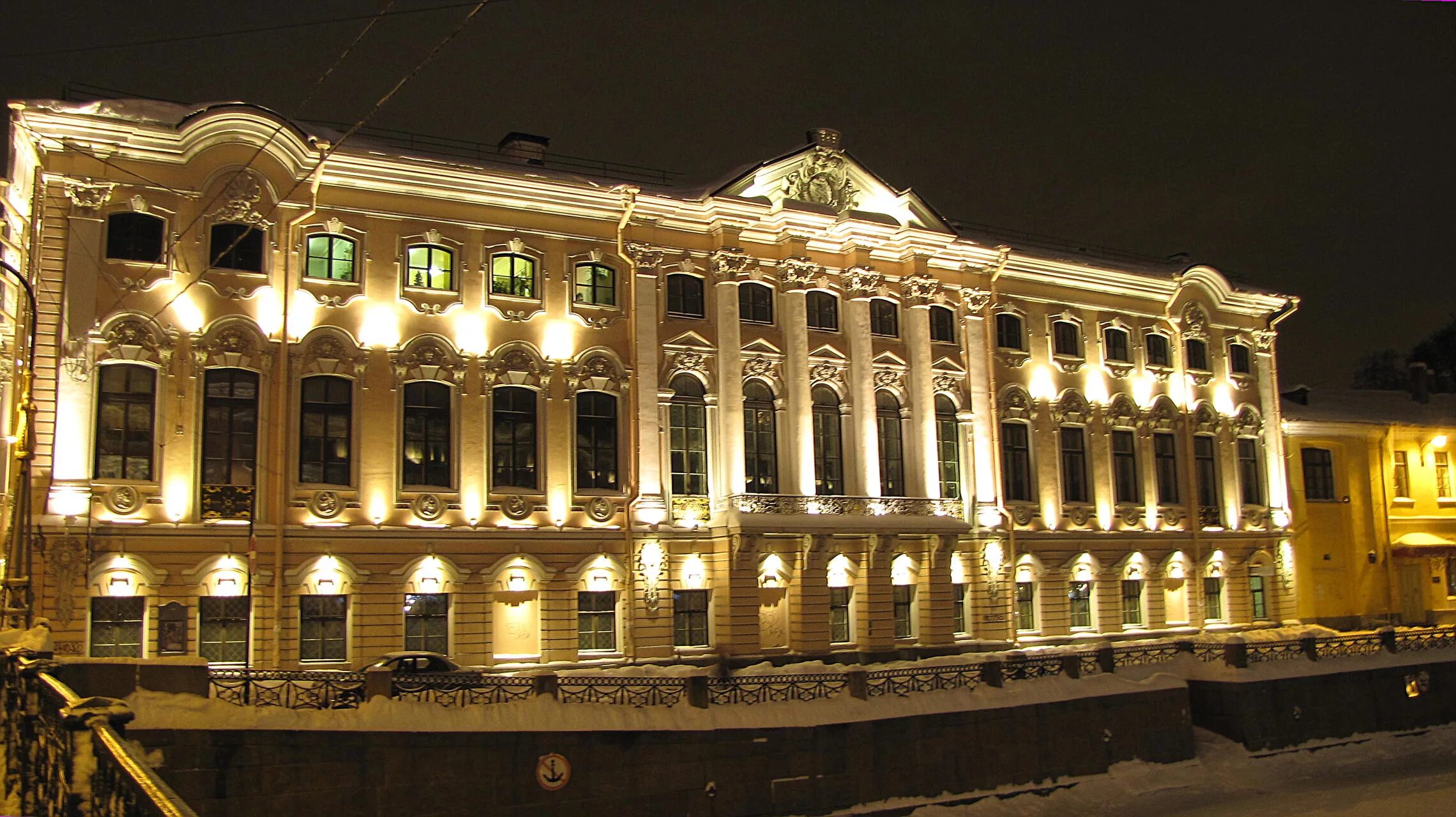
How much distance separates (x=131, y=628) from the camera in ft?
71.7

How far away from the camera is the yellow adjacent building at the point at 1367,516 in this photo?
124ft

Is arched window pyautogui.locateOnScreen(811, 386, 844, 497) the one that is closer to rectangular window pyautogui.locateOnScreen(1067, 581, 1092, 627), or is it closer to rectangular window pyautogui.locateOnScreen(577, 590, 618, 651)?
rectangular window pyautogui.locateOnScreen(577, 590, 618, 651)

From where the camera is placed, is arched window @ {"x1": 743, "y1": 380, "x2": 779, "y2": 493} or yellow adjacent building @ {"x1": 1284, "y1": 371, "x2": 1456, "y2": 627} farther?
yellow adjacent building @ {"x1": 1284, "y1": 371, "x2": 1456, "y2": 627}

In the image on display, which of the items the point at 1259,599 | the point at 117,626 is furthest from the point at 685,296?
the point at 1259,599

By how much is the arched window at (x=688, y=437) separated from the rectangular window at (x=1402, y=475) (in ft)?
80.9

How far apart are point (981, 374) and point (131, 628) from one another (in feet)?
66.5

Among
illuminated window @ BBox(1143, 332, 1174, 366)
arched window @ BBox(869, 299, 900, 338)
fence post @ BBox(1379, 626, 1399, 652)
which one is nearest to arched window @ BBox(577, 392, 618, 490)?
arched window @ BBox(869, 299, 900, 338)

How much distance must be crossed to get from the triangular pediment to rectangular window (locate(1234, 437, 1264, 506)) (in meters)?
12.4

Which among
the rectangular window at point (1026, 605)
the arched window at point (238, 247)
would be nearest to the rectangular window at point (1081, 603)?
the rectangular window at point (1026, 605)

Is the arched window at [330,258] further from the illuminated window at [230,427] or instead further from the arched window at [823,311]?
the arched window at [823,311]

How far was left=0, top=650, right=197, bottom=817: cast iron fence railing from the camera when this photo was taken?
6195mm

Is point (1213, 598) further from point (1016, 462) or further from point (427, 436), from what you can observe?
point (427, 436)

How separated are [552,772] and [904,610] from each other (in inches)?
→ 573

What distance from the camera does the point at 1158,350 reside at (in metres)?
35.7
